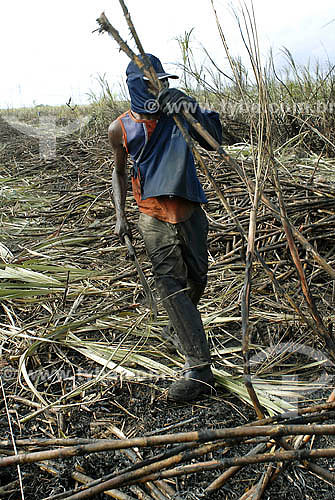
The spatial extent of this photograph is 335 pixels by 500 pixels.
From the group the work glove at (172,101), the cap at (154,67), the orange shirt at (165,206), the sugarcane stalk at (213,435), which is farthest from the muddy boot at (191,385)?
the cap at (154,67)

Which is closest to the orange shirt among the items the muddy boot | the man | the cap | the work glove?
the man

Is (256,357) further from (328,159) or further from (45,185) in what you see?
(45,185)

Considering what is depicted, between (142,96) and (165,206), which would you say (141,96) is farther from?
(165,206)

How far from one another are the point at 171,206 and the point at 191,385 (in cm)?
84

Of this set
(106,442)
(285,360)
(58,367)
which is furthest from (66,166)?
(106,442)

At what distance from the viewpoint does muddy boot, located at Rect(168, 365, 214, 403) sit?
2217 mm

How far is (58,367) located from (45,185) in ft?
12.2

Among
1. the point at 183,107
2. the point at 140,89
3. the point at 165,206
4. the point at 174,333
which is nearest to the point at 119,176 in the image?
the point at 165,206

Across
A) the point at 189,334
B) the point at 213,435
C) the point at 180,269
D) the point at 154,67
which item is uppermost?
the point at 154,67

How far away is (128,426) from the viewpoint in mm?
2121

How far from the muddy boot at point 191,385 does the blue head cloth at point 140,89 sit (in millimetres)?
1219

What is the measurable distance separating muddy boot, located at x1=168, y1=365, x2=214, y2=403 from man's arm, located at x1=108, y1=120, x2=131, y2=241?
0.83m

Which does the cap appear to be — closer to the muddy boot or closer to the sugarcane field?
the sugarcane field

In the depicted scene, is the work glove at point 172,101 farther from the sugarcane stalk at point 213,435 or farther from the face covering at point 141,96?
the sugarcane stalk at point 213,435
